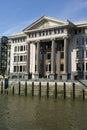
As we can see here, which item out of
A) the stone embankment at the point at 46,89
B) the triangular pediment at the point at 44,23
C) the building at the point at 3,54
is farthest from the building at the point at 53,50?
the building at the point at 3,54

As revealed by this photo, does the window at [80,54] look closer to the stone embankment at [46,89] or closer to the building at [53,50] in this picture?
the building at [53,50]

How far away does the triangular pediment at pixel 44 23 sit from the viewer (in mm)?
96938

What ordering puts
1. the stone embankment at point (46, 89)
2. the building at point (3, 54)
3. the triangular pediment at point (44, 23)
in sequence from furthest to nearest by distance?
the building at point (3, 54)
the triangular pediment at point (44, 23)
the stone embankment at point (46, 89)

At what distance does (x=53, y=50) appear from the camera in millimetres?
96875

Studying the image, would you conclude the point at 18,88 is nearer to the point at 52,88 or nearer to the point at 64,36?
the point at 52,88

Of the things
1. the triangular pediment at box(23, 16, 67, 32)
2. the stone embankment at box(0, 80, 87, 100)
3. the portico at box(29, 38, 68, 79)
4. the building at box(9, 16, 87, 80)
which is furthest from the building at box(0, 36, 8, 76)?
the stone embankment at box(0, 80, 87, 100)

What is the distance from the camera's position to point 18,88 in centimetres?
8988

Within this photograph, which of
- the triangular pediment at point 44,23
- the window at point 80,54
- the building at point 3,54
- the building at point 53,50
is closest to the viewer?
the window at point 80,54

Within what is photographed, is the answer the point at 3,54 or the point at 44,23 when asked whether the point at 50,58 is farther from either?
the point at 3,54

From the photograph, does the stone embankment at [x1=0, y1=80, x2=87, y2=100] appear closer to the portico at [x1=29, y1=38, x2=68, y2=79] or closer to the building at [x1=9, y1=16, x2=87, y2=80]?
the building at [x1=9, y1=16, x2=87, y2=80]

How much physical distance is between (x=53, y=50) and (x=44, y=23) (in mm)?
12024

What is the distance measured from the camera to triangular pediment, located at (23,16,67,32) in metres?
96.9

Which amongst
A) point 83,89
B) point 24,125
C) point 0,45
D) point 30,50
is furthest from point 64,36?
point 24,125

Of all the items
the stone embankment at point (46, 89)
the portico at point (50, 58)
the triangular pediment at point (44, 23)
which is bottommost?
the stone embankment at point (46, 89)
